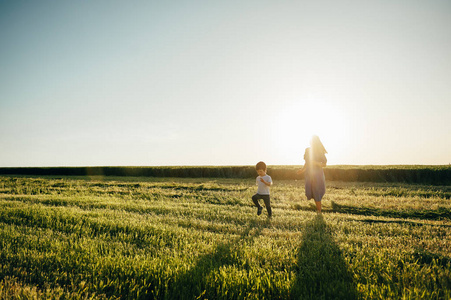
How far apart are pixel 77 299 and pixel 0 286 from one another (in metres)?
1.06

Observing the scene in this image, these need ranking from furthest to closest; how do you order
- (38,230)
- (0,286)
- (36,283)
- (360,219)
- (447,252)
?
(360,219) → (38,230) → (447,252) → (36,283) → (0,286)

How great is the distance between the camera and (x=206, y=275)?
3.32m

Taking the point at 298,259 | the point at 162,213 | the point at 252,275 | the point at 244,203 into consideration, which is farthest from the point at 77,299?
the point at 244,203

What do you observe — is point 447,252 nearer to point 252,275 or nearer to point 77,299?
point 252,275

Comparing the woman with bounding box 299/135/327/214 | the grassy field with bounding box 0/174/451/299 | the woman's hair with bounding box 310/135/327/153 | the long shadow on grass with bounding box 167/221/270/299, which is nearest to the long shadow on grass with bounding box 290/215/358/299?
the grassy field with bounding box 0/174/451/299

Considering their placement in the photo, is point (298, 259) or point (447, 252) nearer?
point (298, 259)

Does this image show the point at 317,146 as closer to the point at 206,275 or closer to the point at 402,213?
the point at 402,213

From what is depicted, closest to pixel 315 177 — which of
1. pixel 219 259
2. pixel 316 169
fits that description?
pixel 316 169

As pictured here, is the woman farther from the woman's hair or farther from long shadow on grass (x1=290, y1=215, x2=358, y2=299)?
long shadow on grass (x1=290, y1=215, x2=358, y2=299)

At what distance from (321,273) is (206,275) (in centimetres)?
158

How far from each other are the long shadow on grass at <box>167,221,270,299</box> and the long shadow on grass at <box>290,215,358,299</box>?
0.89m

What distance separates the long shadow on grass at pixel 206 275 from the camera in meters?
3.00

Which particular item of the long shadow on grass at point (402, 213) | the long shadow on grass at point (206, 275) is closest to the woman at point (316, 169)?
the long shadow on grass at point (402, 213)

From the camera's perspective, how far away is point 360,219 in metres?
7.35
